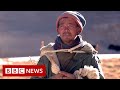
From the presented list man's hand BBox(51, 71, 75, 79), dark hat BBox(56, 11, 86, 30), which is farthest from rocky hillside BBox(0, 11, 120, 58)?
man's hand BBox(51, 71, 75, 79)

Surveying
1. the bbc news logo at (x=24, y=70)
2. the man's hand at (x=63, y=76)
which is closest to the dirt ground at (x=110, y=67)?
the bbc news logo at (x=24, y=70)

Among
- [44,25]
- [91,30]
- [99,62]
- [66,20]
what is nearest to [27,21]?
[44,25]

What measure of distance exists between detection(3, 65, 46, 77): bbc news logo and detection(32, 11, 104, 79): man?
0.18ft

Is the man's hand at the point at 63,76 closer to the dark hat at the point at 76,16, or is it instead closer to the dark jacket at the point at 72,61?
the dark jacket at the point at 72,61

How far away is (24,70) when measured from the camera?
2.67 metres

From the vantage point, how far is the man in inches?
102

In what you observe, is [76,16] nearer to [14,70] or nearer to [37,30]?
[37,30]

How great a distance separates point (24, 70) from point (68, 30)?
58 cm

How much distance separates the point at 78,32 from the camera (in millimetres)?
2641

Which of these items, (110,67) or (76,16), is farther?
(110,67)

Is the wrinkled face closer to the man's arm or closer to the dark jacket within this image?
the dark jacket

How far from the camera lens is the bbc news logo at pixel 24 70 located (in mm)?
2645

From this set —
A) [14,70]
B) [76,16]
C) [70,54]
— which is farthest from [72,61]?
[14,70]

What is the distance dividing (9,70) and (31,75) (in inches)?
8.7
